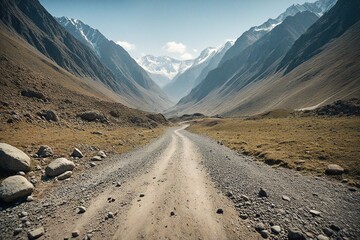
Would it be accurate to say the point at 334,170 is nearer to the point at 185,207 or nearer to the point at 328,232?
the point at 328,232

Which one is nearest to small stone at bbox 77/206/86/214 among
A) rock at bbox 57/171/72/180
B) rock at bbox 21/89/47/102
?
rock at bbox 57/171/72/180

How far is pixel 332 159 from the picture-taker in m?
21.1

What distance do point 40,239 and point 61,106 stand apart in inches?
1942

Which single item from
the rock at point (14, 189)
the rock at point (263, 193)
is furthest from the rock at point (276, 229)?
the rock at point (14, 189)

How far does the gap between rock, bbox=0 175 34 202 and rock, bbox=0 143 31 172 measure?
8.75ft

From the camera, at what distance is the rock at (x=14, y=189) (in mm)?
12484

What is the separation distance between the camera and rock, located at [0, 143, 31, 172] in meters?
15.5

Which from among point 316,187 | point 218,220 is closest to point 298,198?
point 316,187

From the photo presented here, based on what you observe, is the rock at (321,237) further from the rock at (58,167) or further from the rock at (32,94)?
the rock at (32,94)

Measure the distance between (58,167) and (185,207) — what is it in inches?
482

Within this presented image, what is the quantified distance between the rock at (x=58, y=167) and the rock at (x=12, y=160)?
1524 mm

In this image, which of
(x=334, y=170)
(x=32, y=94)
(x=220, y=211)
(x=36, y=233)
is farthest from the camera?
(x=32, y=94)

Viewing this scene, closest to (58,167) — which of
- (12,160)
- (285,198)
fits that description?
(12,160)

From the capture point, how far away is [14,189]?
1292 cm
